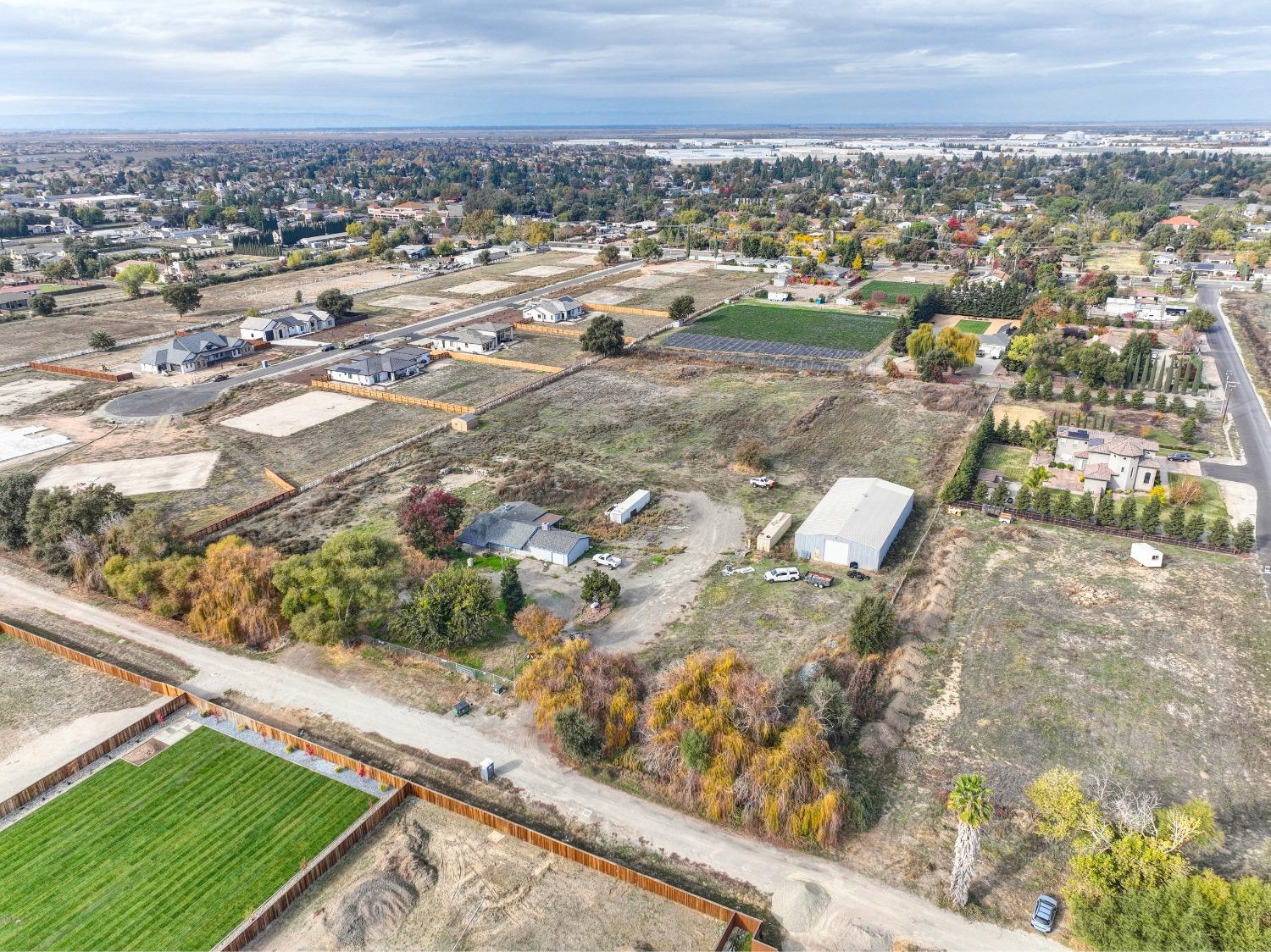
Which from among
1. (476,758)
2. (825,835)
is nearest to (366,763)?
(476,758)

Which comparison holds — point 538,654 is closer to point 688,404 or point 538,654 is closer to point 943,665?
point 943,665

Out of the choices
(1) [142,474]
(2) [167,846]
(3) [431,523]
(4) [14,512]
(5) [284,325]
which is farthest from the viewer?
(5) [284,325]

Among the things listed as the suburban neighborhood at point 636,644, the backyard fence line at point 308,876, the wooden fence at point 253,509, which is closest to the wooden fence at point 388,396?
the suburban neighborhood at point 636,644

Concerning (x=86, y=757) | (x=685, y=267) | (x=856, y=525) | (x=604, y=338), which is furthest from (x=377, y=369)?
(x=685, y=267)

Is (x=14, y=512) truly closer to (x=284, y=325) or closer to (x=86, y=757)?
(x=86, y=757)

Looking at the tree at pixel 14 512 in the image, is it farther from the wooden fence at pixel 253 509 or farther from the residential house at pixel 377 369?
the residential house at pixel 377 369

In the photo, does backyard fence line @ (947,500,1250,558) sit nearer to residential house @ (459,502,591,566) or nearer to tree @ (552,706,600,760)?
residential house @ (459,502,591,566)

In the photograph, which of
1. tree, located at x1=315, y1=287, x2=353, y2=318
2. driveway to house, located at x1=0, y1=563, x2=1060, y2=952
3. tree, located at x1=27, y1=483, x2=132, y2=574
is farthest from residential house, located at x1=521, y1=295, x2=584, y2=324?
driveway to house, located at x1=0, y1=563, x2=1060, y2=952
